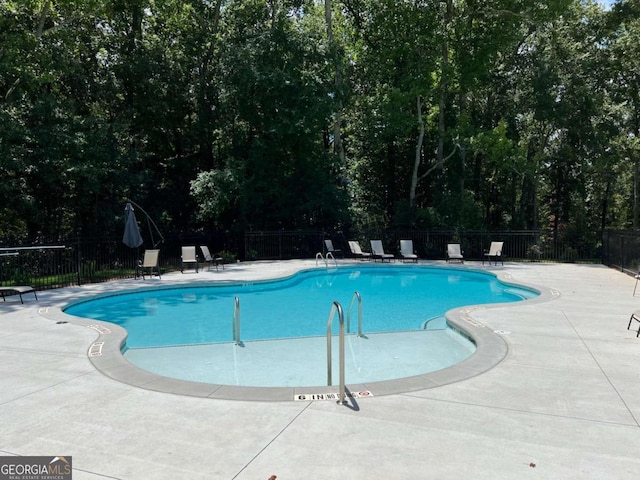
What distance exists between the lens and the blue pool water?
8.62m

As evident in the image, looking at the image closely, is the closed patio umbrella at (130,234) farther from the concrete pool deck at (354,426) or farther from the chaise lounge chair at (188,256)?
the concrete pool deck at (354,426)

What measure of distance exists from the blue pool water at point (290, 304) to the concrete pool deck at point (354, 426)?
3.39 m

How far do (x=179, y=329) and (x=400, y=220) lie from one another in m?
14.6

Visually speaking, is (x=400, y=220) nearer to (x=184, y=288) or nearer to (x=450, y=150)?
(x=450, y=150)

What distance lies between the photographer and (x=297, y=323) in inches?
364

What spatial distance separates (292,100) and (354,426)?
17900 mm

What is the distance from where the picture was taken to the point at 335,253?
827 inches

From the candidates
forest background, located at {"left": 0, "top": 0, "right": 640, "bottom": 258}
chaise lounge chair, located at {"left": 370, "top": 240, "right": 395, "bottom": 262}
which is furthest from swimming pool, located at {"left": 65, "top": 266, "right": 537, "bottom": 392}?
forest background, located at {"left": 0, "top": 0, "right": 640, "bottom": 258}

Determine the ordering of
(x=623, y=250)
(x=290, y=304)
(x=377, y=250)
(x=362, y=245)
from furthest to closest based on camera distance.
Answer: (x=362, y=245) < (x=377, y=250) < (x=623, y=250) < (x=290, y=304)

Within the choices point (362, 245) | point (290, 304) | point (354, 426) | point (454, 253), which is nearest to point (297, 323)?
point (290, 304)

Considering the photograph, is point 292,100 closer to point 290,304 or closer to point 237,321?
point 290,304

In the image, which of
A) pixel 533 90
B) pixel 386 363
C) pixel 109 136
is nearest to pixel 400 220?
pixel 533 90

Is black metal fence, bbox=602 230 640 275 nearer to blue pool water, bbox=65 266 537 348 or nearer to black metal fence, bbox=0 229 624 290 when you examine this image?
black metal fence, bbox=0 229 624 290

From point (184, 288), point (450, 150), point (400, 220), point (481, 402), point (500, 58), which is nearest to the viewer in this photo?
point (481, 402)
